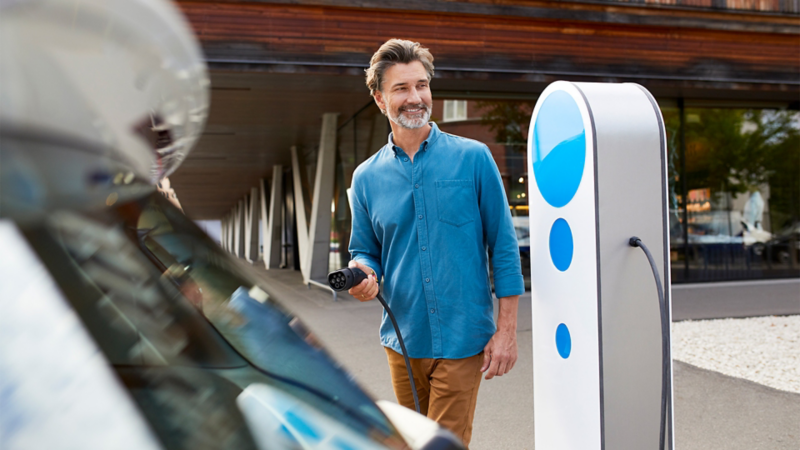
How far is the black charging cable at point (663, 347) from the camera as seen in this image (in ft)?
6.59

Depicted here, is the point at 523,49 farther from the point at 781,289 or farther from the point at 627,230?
the point at 627,230

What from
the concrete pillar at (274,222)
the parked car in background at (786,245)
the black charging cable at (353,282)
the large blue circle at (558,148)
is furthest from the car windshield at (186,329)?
the concrete pillar at (274,222)

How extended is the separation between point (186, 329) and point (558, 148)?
1.93 meters

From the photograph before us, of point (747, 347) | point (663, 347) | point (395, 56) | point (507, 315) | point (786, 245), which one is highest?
point (395, 56)

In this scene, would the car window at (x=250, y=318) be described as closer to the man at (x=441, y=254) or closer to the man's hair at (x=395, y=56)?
the man at (x=441, y=254)

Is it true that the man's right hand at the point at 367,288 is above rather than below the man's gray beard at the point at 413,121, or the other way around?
below

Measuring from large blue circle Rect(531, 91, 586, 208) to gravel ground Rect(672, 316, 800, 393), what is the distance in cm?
346

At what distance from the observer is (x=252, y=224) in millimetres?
30531

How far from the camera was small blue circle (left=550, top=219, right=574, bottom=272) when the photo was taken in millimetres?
2209

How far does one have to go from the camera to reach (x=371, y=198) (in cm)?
225

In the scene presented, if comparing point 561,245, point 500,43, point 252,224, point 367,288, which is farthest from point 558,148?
Answer: point 252,224

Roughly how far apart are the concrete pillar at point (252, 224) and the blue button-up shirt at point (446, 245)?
27707mm

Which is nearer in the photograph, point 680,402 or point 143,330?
point 143,330

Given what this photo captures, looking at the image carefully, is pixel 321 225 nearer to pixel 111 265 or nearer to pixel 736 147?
pixel 736 147
